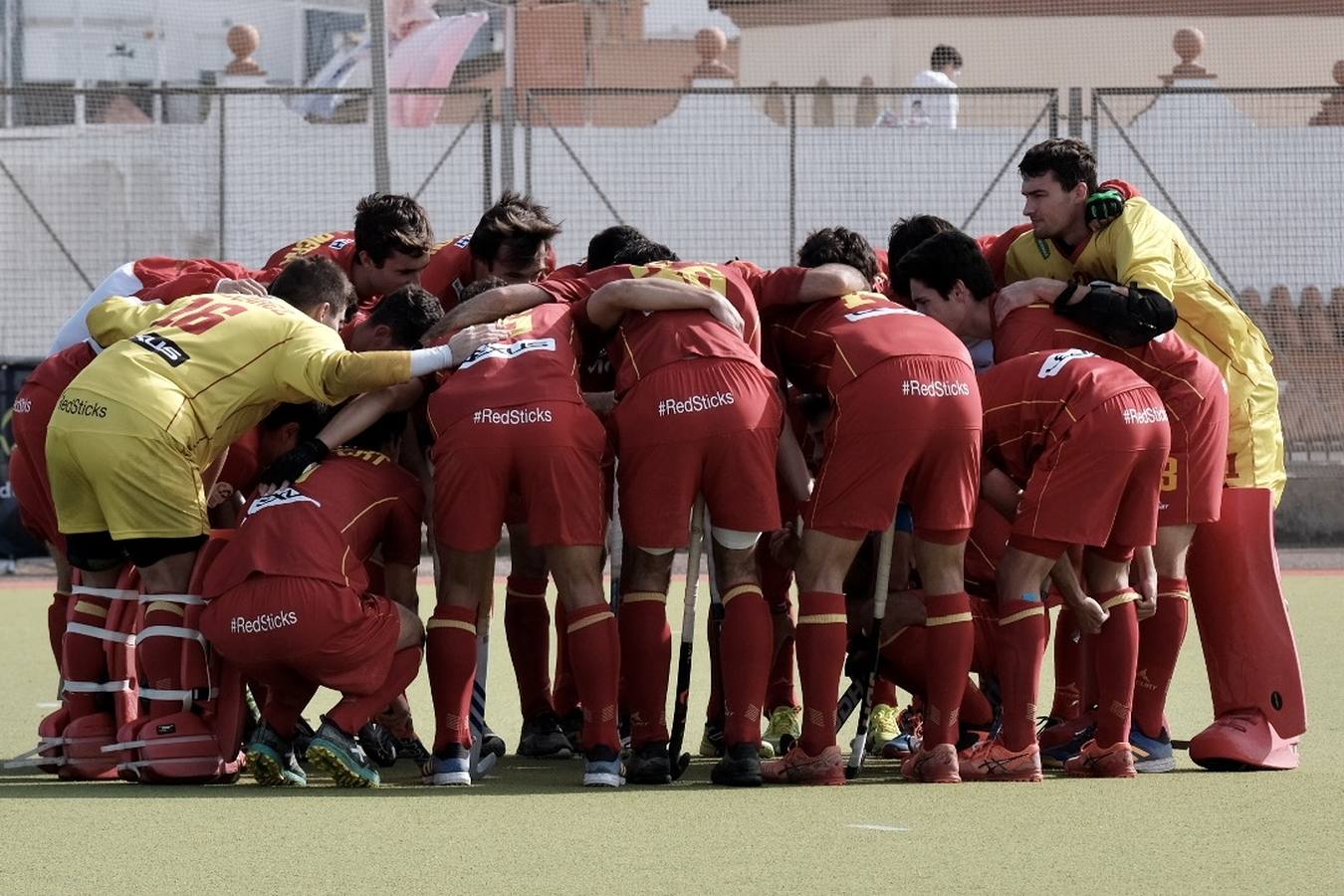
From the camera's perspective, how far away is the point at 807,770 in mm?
5574

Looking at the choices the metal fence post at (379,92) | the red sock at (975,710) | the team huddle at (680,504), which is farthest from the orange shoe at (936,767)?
the metal fence post at (379,92)

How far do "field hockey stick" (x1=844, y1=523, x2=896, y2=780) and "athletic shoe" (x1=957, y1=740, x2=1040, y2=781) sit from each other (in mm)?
300

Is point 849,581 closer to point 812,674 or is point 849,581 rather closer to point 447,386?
point 812,674

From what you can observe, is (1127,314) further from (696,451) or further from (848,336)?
(696,451)

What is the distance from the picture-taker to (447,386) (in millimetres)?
5703

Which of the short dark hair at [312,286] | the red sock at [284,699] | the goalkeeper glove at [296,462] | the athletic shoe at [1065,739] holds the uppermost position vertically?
the short dark hair at [312,286]

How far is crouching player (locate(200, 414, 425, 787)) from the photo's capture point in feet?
18.0

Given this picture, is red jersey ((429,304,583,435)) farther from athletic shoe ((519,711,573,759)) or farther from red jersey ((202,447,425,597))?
athletic shoe ((519,711,573,759))

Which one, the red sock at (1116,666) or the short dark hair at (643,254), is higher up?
the short dark hair at (643,254)

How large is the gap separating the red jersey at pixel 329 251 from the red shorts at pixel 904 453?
7.48ft

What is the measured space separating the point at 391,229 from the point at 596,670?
2089mm

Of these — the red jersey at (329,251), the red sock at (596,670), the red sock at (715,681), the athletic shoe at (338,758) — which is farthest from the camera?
the red jersey at (329,251)

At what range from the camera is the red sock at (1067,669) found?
258 inches

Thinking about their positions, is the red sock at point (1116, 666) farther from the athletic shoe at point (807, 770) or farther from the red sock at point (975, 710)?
the athletic shoe at point (807, 770)
